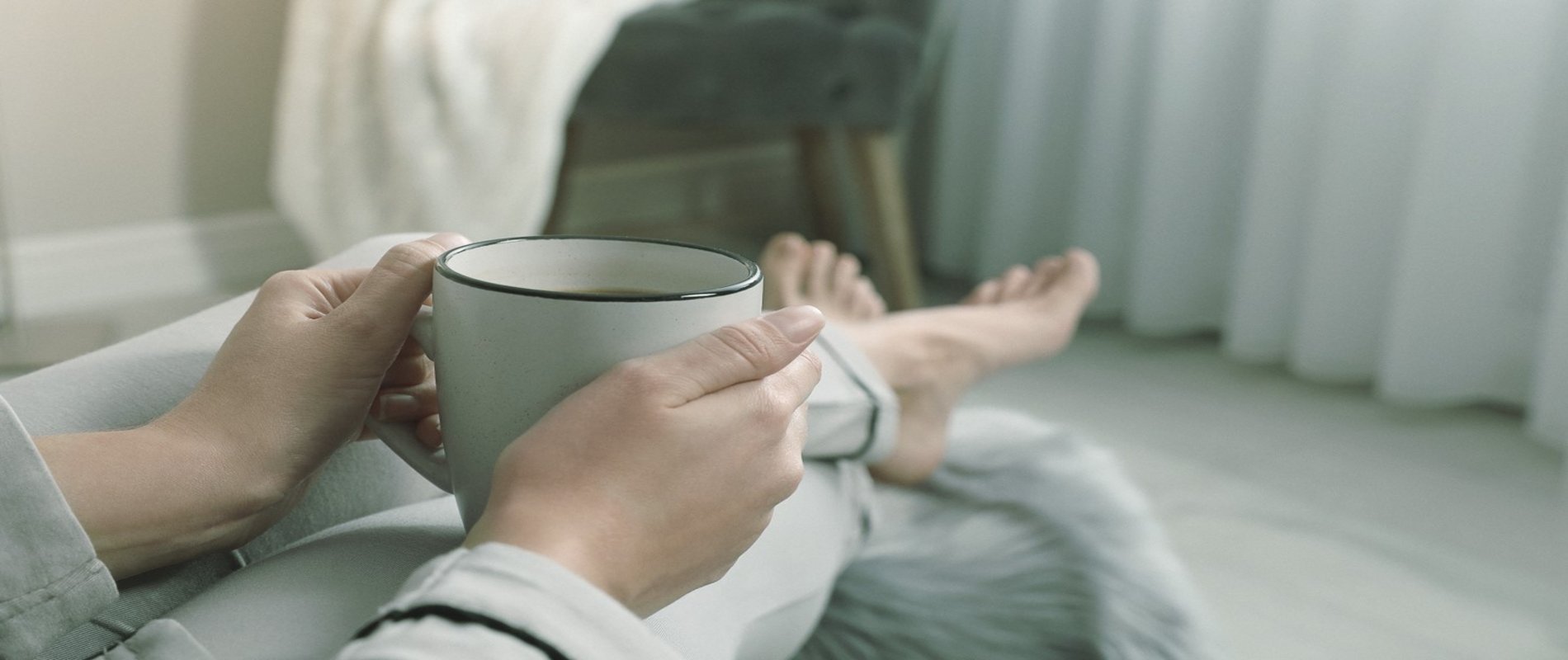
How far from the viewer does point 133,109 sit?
5.78ft

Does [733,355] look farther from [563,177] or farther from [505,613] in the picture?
[563,177]

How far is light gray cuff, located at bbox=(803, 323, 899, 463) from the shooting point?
714 millimetres

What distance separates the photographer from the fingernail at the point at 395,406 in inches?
20.2

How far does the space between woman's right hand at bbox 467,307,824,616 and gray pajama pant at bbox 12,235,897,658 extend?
0.07 m

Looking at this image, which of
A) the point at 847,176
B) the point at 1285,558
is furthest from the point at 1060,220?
the point at 1285,558

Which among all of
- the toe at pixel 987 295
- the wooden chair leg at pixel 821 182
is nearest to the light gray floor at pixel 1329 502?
the toe at pixel 987 295

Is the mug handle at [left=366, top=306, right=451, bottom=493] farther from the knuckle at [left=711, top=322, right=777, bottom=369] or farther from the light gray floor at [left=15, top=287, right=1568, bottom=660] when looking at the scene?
the light gray floor at [left=15, top=287, right=1568, bottom=660]

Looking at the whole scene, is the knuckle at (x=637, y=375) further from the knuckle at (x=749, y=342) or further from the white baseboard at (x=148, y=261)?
the white baseboard at (x=148, y=261)

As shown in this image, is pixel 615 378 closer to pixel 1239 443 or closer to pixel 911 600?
pixel 911 600

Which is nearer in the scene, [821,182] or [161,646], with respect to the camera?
[161,646]

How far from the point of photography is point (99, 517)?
0.45m

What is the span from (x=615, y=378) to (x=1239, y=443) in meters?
1.05

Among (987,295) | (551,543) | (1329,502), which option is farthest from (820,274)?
(551,543)

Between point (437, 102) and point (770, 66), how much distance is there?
1.37ft
